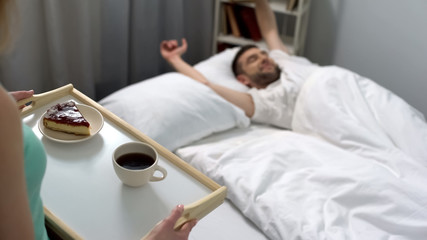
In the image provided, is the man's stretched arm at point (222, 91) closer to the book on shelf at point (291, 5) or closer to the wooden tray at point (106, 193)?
the book on shelf at point (291, 5)

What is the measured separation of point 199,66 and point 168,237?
1470mm

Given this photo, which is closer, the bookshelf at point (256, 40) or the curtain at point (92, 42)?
the curtain at point (92, 42)

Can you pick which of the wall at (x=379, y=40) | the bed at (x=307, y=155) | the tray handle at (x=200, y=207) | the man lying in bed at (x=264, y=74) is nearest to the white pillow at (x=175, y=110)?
the bed at (x=307, y=155)

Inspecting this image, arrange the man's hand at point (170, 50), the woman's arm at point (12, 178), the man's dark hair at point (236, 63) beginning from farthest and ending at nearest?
1. the man's dark hair at point (236, 63)
2. the man's hand at point (170, 50)
3. the woman's arm at point (12, 178)

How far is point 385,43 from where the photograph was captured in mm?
2492

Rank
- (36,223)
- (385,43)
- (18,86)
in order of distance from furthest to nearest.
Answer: (385,43) → (18,86) → (36,223)

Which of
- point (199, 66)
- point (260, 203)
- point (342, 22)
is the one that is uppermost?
point (342, 22)

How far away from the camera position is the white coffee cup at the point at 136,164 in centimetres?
92

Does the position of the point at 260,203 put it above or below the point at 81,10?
below

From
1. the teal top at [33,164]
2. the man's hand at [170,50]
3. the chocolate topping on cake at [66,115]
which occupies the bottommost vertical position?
the man's hand at [170,50]

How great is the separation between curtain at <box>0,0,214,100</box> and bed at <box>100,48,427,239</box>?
16.9 inches

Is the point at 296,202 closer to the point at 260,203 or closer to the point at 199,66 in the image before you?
the point at 260,203

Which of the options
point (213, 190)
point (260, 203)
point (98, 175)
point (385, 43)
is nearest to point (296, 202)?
point (260, 203)

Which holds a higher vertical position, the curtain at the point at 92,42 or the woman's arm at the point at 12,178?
the woman's arm at the point at 12,178
